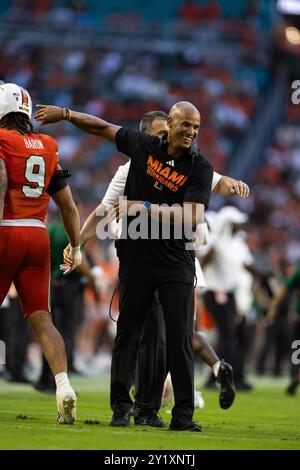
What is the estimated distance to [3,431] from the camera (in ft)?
23.9

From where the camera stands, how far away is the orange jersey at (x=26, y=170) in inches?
304

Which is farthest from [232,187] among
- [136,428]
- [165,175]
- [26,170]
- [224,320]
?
[224,320]

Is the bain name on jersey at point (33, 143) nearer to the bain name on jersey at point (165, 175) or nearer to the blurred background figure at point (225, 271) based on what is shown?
the bain name on jersey at point (165, 175)

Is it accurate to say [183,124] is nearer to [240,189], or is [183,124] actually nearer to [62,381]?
[240,189]

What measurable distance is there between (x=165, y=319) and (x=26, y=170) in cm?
140

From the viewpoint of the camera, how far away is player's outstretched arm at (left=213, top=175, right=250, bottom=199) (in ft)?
26.9

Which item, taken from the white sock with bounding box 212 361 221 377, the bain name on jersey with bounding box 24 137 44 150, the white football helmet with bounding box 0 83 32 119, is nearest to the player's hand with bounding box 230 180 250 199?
the bain name on jersey with bounding box 24 137 44 150

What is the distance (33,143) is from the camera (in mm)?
7832

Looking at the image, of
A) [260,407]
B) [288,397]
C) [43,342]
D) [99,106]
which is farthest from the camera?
[99,106]

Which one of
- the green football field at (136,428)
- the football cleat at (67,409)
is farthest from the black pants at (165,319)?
the football cleat at (67,409)

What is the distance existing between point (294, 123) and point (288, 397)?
52.3 feet
